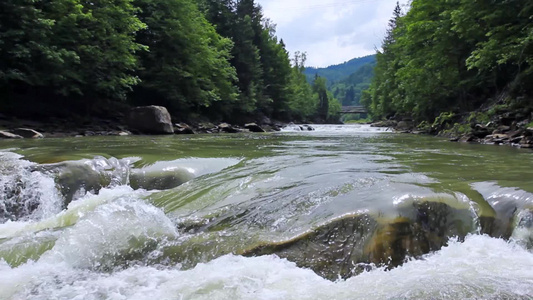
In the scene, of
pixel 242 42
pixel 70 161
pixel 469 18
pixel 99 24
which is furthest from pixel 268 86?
pixel 70 161

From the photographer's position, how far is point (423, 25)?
660 inches

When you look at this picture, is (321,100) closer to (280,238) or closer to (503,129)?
(503,129)

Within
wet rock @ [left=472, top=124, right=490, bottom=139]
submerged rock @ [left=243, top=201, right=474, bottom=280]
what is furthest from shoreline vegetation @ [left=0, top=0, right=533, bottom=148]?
submerged rock @ [left=243, top=201, right=474, bottom=280]

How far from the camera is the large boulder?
18.5 metres

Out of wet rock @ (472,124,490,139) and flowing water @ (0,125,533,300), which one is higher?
wet rock @ (472,124,490,139)

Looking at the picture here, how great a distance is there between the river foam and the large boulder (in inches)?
600

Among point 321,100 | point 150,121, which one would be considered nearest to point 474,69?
point 150,121

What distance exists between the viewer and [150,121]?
18562mm

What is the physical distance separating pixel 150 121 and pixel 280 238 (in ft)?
52.3

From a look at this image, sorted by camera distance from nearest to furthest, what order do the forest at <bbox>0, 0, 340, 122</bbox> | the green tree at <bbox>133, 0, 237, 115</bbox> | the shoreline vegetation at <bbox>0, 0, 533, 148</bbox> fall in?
the shoreline vegetation at <bbox>0, 0, 533, 148</bbox>
the forest at <bbox>0, 0, 340, 122</bbox>
the green tree at <bbox>133, 0, 237, 115</bbox>

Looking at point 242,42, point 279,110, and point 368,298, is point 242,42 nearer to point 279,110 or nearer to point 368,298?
point 279,110

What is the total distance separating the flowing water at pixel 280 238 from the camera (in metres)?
3.21

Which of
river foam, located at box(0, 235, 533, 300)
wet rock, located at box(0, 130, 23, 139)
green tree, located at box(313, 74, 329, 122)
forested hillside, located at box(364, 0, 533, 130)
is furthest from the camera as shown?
green tree, located at box(313, 74, 329, 122)

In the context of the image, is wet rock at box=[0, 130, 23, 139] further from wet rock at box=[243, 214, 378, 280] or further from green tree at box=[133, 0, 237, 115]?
wet rock at box=[243, 214, 378, 280]
